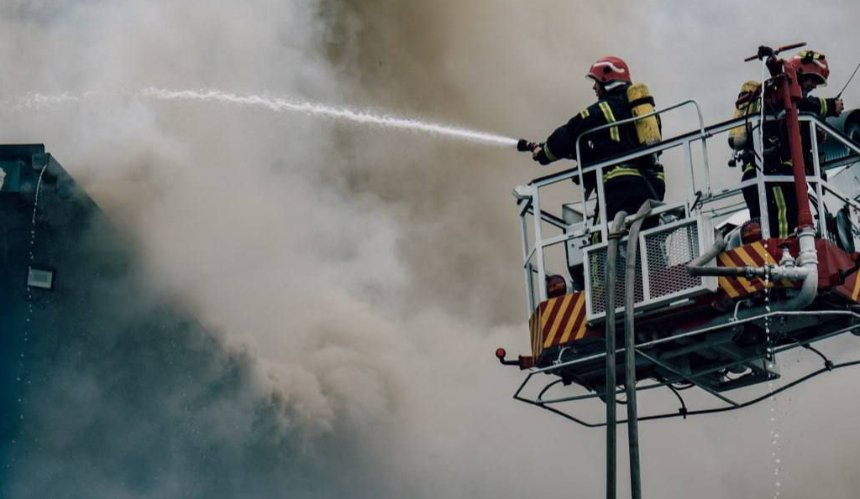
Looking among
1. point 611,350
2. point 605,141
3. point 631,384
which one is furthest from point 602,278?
point 631,384

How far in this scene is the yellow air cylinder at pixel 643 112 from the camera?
487 inches

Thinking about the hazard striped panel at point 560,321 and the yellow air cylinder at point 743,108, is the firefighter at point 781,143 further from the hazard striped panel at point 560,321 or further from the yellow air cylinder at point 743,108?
the hazard striped panel at point 560,321

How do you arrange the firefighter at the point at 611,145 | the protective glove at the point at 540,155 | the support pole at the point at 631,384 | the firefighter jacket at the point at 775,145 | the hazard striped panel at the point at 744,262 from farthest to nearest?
the protective glove at the point at 540,155, the firefighter at the point at 611,145, the firefighter jacket at the point at 775,145, the hazard striped panel at the point at 744,262, the support pole at the point at 631,384

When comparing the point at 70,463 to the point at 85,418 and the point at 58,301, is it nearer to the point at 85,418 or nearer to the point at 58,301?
the point at 85,418

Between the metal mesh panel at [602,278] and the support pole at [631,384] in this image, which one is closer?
the support pole at [631,384]

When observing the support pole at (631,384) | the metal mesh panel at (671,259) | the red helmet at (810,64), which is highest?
the red helmet at (810,64)

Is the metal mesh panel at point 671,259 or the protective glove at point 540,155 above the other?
the protective glove at point 540,155

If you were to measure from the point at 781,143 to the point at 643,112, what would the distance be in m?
1.10

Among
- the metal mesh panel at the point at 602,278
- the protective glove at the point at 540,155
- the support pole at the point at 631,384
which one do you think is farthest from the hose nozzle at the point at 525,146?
the support pole at the point at 631,384

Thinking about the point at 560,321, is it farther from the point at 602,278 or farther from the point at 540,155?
the point at 540,155

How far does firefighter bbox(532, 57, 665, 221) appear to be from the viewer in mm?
12281

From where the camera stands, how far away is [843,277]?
441 inches

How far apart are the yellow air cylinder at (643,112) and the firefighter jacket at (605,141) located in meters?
0.06

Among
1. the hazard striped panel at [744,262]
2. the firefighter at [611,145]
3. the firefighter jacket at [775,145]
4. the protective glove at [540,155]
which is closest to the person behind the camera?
the hazard striped panel at [744,262]
